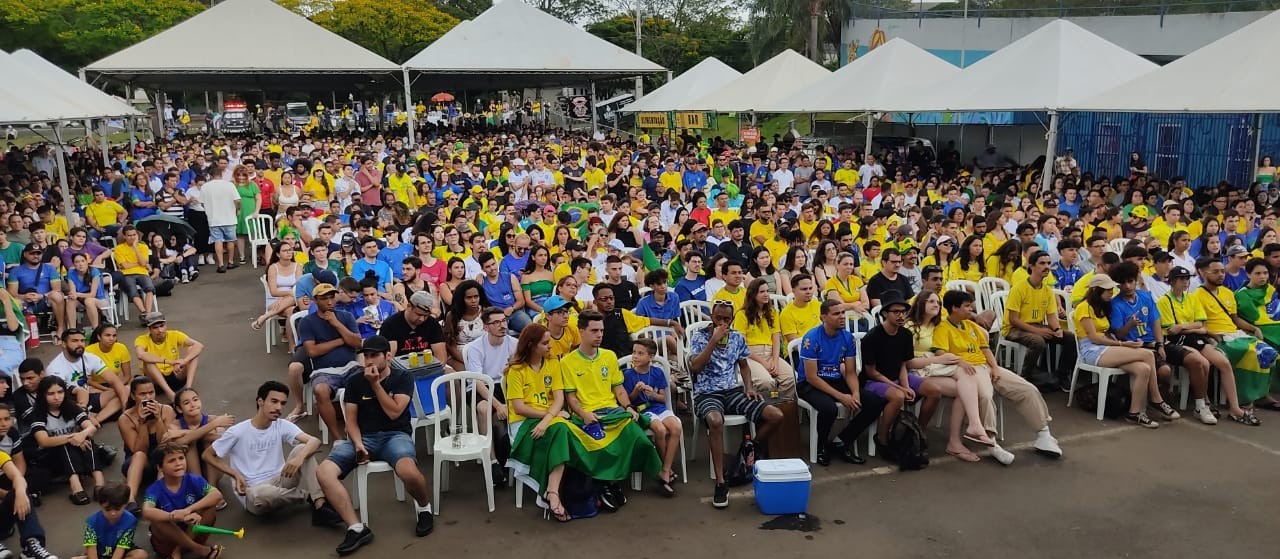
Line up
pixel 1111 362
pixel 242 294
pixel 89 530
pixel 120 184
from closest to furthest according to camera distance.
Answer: pixel 89 530
pixel 1111 362
pixel 242 294
pixel 120 184

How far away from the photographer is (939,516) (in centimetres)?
529

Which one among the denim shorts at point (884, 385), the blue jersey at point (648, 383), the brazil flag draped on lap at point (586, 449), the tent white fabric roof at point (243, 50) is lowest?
the brazil flag draped on lap at point (586, 449)

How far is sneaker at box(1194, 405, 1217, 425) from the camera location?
22.1 feet

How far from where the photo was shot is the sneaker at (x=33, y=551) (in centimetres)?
480

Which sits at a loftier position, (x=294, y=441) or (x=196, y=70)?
(x=196, y=70)

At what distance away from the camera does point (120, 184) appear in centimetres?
1305

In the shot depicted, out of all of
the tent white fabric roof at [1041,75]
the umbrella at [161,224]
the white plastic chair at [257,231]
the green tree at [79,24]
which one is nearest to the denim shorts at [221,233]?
the white plastic chair at [257,231]

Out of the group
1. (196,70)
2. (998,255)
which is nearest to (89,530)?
(998,255)

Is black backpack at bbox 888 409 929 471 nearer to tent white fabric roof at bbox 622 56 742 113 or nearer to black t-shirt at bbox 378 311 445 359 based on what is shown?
black t-shirt at bbox 378 311 445 359

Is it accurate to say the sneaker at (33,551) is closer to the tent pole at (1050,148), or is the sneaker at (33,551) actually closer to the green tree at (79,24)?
the tent pole at (1050,148)

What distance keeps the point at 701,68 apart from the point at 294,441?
19650 mm

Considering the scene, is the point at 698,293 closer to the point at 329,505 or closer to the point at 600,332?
the point at 600,332

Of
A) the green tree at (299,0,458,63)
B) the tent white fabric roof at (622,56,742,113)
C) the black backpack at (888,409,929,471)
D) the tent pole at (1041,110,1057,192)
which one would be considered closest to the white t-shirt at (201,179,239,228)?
the black backpack at (888,409,929,471)

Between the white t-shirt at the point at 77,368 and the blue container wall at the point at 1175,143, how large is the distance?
16.7 metres
